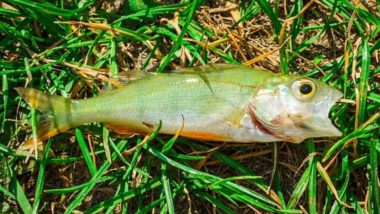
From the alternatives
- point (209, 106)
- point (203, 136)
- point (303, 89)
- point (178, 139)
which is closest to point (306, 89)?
point (303, 89)

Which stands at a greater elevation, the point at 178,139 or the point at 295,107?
the point at 295,107

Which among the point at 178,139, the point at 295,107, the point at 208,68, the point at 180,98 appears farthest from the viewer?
the point at 178,139

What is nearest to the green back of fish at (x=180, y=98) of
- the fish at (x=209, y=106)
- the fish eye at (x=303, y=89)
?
the fish at (x=209, y=106)

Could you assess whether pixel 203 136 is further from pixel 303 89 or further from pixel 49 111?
pixel 49 111

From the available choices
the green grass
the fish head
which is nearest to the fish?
the fish head

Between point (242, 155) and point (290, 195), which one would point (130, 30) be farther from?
point (290, 195)

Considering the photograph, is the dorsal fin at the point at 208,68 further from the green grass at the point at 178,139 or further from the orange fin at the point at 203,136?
the orange fin at the point at 203,136

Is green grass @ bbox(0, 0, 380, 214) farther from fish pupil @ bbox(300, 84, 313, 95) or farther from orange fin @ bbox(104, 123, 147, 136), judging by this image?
fish pupil @ bbox(300, 84, 313, 95)
